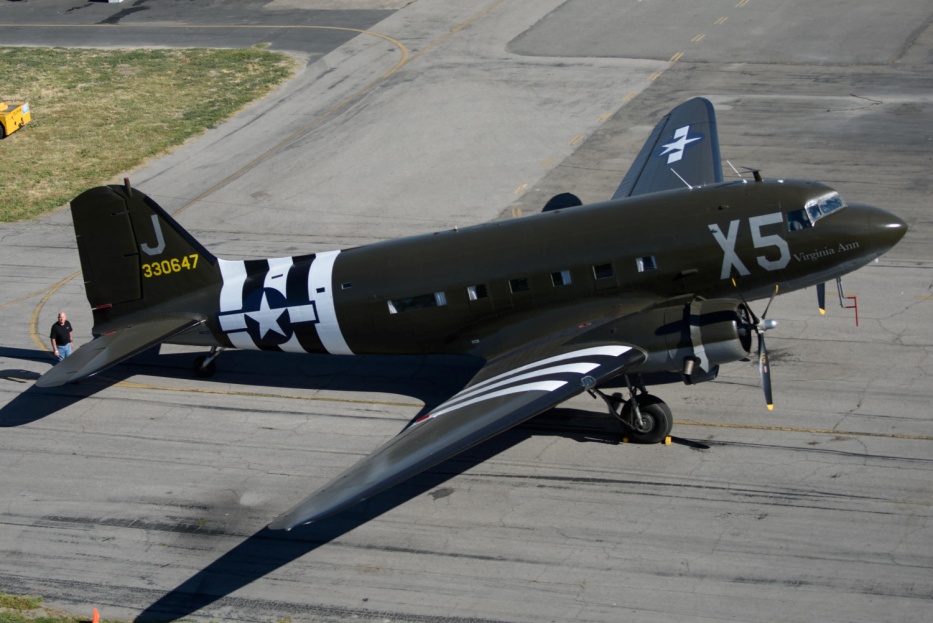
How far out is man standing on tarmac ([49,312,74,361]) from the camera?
95.7 feet

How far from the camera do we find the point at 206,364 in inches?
1150

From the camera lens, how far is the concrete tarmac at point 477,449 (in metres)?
20.6

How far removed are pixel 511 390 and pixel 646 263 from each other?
4.93m

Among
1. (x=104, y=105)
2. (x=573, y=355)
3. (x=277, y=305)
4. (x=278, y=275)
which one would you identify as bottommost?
(x=104, y=105)

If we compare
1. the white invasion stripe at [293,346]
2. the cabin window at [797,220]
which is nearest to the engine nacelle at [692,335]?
the cabin window at [797,220]

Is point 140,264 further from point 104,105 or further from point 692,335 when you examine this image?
point 104,105

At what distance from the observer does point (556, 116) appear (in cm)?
4659

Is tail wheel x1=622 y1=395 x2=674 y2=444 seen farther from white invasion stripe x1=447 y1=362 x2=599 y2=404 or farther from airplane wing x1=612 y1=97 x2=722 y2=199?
airplane wing x1=612 y1=97 x2=722 y2=199

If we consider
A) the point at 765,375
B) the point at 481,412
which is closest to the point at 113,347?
the point at 481,412

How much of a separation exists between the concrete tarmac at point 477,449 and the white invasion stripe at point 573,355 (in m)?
2.04

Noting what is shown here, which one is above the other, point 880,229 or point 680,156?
point 880,229

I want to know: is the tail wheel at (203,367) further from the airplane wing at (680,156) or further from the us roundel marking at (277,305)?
the airplane wing at (680,156)

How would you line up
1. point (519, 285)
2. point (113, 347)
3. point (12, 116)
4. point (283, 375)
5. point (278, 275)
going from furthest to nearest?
point (12, 116), point (283, 375), point (278, 275), point (113, 347), point (519, 285)

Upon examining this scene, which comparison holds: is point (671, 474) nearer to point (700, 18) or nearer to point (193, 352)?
point (193, 352)
